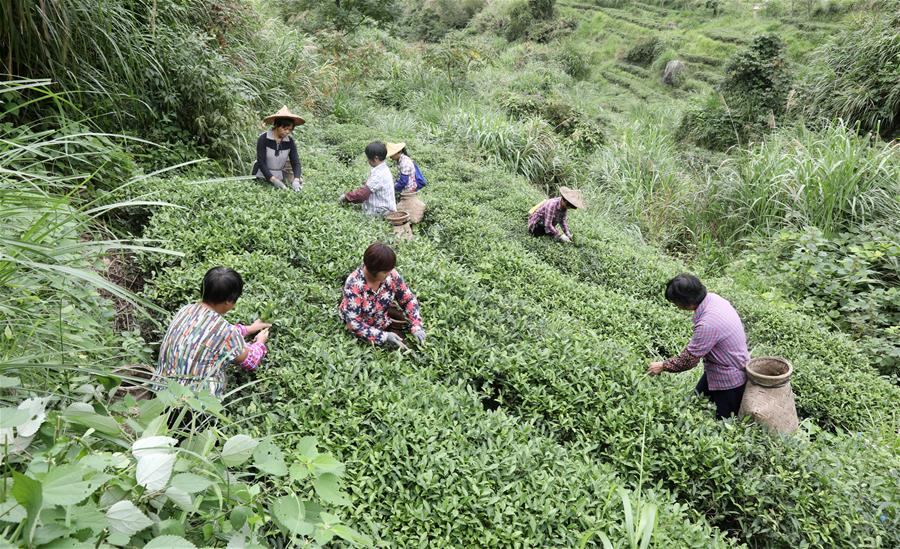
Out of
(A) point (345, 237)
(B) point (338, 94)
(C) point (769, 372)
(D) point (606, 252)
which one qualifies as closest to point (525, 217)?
(D) point (606, 252)

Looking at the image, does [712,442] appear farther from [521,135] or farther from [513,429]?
[521,135]

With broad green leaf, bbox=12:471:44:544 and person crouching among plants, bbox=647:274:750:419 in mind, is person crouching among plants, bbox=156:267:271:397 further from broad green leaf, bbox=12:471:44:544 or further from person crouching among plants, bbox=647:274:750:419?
person crouching among plants, bbox=647:274:750:419

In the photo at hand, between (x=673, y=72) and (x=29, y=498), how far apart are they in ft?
82.8

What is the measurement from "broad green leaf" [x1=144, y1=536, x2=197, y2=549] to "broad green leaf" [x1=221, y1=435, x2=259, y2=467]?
0.37m

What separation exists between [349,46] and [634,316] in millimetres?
13036

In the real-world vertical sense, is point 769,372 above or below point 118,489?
below

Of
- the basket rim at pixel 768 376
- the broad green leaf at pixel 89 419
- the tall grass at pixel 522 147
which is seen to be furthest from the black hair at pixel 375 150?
the tall grass at pixel 522 147

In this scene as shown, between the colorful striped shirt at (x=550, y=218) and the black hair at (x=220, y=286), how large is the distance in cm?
478

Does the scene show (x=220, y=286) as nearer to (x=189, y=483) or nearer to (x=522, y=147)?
(x=189, y=483)

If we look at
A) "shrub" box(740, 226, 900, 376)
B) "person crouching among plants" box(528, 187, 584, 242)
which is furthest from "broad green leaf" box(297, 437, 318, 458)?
"shrub" box(740, 226, 900, 376)

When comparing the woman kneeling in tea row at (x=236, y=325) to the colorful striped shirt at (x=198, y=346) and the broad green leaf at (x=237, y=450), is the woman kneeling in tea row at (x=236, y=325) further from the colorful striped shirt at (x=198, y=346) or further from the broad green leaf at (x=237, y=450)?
the broad green leaf at (x=237, y=450)

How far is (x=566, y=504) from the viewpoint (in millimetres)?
2881

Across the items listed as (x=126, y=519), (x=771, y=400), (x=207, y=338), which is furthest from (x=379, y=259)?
(x=771, y=400)

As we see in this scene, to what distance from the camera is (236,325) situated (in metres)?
3.53
